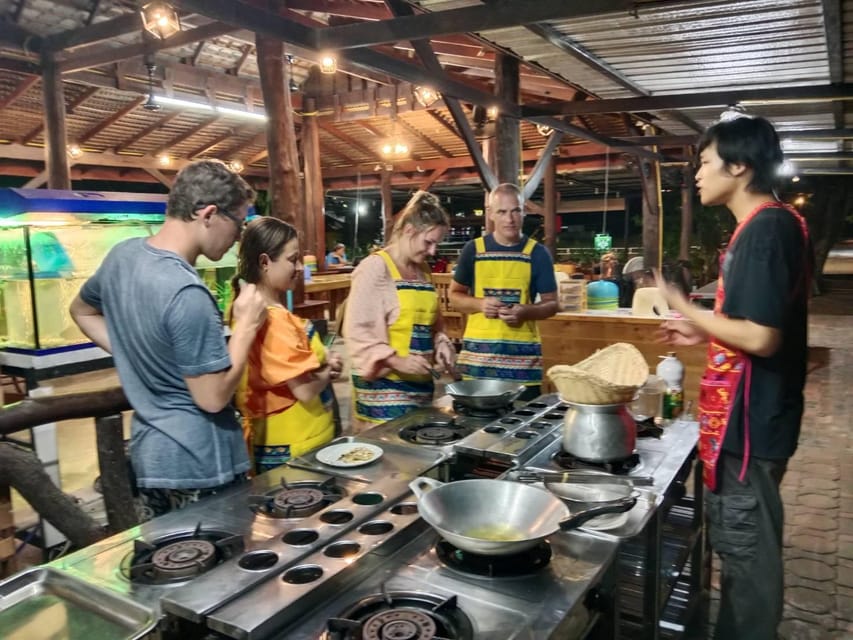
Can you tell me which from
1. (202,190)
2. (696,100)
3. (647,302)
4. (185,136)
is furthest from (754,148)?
(185,136)

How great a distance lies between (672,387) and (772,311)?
104 centimetres

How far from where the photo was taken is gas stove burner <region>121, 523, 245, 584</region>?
1.34 meters

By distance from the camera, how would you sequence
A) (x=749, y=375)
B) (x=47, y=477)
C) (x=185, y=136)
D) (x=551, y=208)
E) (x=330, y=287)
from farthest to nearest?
(x=551, y=208) < (x=185, y=136) < (x=330, y=287) < (x=47, y=477) < (x=749, y=375)

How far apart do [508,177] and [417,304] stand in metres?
3.16

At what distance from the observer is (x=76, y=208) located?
4789mm

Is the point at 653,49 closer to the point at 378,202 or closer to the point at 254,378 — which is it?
the point at 254,378

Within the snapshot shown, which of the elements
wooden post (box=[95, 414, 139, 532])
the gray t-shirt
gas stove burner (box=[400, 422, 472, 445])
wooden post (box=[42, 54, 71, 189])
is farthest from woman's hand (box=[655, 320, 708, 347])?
wooden post (box=[42, 54, 71, 189])

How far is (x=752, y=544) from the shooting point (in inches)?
78.0

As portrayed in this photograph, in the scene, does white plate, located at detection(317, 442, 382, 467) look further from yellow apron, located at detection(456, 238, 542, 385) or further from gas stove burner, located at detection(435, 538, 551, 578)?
yellow apron, located at detection(456, 238, 542, 385)

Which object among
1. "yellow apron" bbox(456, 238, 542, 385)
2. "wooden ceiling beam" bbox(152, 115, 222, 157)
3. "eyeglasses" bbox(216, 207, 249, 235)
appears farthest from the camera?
"wooden ceiling beam" bbox(152, 115, 222, 157)

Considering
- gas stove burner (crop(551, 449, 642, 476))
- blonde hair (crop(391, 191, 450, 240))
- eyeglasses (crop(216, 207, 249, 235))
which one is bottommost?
gas stove burner (crop(551, 449, 642, 476))

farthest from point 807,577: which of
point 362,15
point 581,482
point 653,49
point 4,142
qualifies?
point 4,142

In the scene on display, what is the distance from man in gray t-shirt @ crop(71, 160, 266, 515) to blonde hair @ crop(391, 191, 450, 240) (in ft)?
3.31

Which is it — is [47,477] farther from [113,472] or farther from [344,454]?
[344,454]
